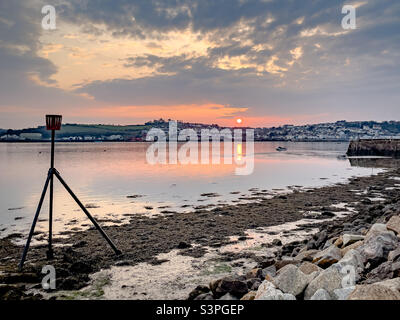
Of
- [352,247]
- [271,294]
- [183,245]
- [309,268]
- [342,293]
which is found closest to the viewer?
[342,293]

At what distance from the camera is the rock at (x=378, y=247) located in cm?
617

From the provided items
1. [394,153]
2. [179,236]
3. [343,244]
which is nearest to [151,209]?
[179,236]

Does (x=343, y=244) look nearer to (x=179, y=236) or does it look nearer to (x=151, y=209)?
(x=179, y=236)

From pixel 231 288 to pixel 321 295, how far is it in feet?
5.76

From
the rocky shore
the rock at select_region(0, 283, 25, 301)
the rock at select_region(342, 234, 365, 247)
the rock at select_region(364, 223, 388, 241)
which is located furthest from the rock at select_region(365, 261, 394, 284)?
the rock at select_region(0, 283, 25, 301)

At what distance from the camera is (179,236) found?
42.1ft

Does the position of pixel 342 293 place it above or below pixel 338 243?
above

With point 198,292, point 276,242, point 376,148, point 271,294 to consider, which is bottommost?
point 276,242

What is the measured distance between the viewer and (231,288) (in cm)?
612

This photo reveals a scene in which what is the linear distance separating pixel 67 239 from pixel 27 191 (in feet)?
59.8

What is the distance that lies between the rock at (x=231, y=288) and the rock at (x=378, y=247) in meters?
2.55

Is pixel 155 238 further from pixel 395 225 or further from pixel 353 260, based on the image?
pixel 395 225

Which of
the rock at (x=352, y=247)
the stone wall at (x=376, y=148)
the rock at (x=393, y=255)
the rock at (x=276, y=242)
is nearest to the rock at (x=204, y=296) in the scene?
the rock at (x=352, y=247)

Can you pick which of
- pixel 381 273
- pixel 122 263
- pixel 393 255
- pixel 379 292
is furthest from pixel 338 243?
pixel 122 263
